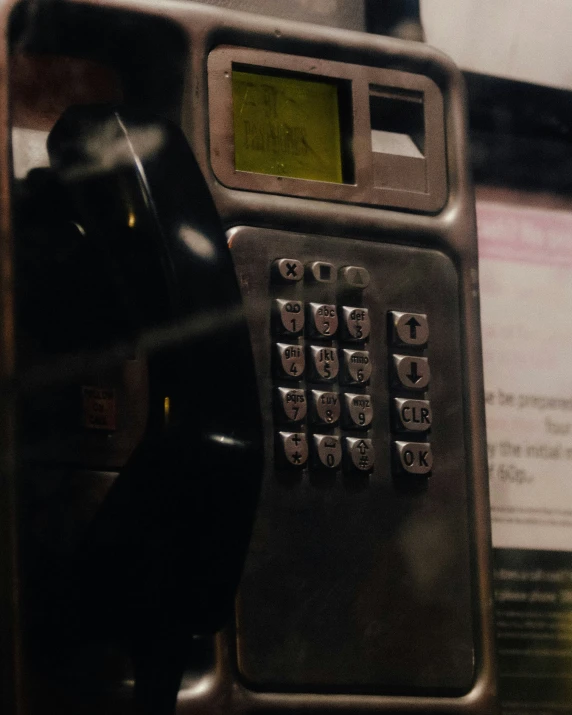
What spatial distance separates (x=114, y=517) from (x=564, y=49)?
0.55m

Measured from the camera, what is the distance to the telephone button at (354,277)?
59cm

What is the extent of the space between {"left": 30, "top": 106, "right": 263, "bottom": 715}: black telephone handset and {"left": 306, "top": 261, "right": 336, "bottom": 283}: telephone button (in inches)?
2.5

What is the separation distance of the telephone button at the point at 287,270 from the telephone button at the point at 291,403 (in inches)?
2.3

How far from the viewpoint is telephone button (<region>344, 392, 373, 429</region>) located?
0.58 meters

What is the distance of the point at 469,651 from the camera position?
579 millimetres

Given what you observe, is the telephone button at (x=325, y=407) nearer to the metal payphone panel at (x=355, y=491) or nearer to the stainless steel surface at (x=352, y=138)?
the metal payphone panel at (x=355, y=491)

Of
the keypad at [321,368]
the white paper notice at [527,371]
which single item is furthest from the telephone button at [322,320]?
the white paper notice at [527,371]

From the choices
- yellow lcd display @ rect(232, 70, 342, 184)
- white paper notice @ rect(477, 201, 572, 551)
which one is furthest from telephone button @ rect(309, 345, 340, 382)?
white paper notice @ rect(477, 201, 572, 551)

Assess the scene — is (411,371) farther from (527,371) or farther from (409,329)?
(527,371)

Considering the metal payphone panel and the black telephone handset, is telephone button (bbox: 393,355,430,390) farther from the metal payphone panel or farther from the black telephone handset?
the black telephone handset

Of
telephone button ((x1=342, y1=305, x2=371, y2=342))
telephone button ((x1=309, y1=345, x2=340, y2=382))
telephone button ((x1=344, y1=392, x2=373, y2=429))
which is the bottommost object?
telephone button ((x1=344, y1=392, x2=373, y2=429))

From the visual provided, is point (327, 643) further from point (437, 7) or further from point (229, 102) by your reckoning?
point (437, 7)

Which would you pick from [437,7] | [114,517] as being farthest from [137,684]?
[437,7]

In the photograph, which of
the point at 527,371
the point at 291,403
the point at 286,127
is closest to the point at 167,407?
the point at 291,403
